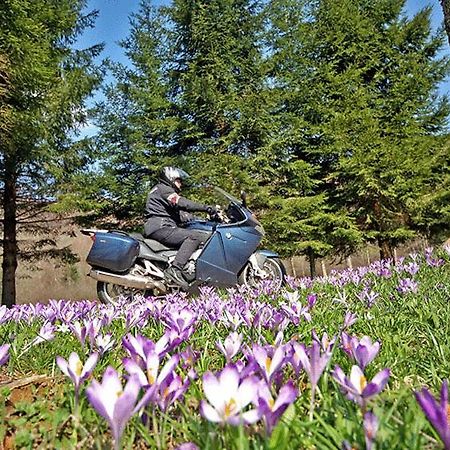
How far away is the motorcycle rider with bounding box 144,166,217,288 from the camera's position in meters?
6.27

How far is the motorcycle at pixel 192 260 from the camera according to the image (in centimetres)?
624

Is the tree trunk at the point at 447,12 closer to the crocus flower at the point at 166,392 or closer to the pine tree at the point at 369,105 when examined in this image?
the crocus flower at the point at 166,392

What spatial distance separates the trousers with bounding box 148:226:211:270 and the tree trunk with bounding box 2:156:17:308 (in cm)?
847

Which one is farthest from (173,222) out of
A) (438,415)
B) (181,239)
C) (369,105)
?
(369,105)

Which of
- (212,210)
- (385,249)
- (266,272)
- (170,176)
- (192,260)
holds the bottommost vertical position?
(385,249)

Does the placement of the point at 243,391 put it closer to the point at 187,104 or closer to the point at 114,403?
the point at 114,403

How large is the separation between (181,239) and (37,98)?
24.1ft

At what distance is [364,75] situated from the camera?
17312 millimetres

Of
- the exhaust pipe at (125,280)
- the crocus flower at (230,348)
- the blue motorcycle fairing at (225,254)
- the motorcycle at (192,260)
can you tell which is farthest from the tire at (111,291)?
the crocus flower at (230,348)

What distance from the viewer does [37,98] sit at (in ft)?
37.5

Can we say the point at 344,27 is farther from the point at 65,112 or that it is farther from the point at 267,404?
the point at 267,404

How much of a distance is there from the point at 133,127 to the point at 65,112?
2.76 m

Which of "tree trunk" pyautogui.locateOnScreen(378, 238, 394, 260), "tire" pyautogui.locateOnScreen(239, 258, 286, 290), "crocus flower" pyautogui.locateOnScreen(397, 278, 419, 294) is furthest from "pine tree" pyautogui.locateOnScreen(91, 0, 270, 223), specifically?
"crocus flower" pyautogui.locateOnScreen(397, 278, 419, 294)

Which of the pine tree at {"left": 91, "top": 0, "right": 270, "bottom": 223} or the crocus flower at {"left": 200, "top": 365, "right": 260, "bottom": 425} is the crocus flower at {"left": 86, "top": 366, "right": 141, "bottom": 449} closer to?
the crocus flower at {"left": 200, "top": 365, "right": 260, "bottom": 425}
